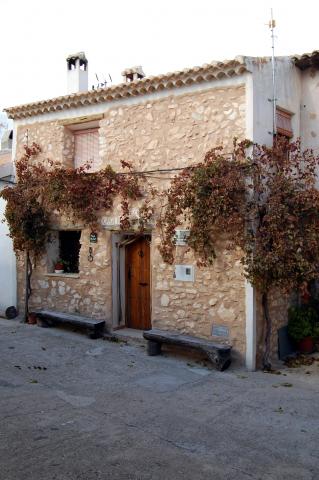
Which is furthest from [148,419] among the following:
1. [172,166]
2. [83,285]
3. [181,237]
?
[83,285]

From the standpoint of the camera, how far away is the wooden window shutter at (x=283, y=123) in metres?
8.56

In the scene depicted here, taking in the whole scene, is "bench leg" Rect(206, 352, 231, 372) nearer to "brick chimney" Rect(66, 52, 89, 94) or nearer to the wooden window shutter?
the wooden window shutter

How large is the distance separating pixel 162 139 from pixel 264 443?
5.72m

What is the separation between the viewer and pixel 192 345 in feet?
25.8

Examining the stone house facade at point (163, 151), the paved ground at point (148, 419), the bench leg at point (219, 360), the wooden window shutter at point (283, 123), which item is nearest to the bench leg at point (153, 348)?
the paved ground at point (148, 419)

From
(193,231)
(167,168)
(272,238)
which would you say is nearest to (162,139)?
(167,168)

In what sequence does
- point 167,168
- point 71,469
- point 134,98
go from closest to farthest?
point 71,469
point 167,168
point 134,98

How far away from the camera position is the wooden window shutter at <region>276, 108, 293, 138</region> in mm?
8562

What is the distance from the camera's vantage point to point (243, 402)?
20.7ft

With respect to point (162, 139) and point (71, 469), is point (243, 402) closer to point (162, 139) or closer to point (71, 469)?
point (71, 469)

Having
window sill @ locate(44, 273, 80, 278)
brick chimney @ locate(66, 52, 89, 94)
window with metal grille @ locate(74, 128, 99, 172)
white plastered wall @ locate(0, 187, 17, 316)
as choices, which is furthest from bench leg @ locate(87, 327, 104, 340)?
brick chimney @ locate(66, 52, 89, 94)

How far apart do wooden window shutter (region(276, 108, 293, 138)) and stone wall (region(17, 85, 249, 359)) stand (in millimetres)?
1096

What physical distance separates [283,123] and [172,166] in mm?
2275

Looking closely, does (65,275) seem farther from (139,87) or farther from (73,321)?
(139,87)
